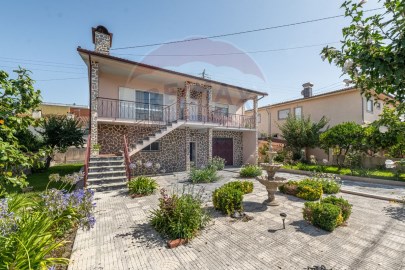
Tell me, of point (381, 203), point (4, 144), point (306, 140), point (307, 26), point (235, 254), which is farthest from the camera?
point (306, 140)

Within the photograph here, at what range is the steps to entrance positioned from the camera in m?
7.78

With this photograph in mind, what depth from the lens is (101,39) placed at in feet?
35.6

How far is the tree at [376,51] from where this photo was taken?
174 cm

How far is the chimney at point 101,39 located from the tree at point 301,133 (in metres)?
14.6

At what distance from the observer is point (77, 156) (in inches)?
772

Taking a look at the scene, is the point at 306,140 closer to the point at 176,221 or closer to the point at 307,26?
the point at 307,26

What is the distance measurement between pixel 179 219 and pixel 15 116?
352cm

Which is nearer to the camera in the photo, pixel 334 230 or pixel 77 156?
pixel 334 230

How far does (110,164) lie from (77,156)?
1394cm

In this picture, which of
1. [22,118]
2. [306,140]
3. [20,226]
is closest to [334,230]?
[20,226]

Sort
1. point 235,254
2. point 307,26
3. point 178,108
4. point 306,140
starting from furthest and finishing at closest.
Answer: point 306,140 < point 178,108 < point 307,26 < point 235,254

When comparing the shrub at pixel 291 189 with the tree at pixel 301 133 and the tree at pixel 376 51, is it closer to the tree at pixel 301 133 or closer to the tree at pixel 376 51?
the tree at pixel 376 51

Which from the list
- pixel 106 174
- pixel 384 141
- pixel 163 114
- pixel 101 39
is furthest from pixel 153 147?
pixel 384 141

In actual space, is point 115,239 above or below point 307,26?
below
